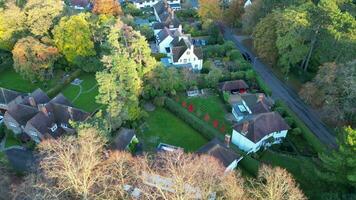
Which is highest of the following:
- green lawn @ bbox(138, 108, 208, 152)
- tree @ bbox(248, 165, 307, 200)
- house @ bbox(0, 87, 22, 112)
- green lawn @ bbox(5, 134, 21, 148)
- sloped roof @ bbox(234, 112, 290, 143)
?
tree @ bbox(248, 165, 307, 200)

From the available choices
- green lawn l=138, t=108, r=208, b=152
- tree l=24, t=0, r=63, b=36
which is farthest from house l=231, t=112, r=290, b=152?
tree l=24, t=0, r=63, b=36

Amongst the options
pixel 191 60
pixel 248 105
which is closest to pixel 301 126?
pixel 248 105

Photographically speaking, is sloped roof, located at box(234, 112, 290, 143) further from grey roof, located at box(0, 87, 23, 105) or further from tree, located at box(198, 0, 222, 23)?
grey roof, located at box(0, 87, 23, 105)

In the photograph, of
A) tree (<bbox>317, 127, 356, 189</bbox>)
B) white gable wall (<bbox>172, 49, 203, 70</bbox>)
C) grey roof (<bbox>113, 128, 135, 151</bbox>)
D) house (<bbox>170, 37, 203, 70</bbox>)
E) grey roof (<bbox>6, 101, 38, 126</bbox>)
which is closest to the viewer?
tree (<bbox>317, 127, 356, 189</bbox>)

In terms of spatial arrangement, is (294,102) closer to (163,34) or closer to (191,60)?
(191,60)

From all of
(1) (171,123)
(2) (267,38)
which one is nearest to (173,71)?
(1) (171,123)

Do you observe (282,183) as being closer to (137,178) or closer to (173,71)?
(137,178)

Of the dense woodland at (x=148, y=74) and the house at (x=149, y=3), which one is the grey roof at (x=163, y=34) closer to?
the dense woodland at (x=148, y=74)

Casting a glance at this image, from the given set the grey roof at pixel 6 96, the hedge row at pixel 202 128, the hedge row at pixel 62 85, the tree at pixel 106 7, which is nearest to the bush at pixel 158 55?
the hedge row at pixel 62 85

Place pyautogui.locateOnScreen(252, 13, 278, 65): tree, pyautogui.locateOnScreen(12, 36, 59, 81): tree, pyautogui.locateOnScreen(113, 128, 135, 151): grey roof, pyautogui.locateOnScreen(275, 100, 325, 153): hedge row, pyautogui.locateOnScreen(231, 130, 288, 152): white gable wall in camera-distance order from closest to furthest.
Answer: pyautogui.locateOnScreen(113, 128, 135, 151): grey roof < pyautogui.locateOnScreen(231, 130, 288, 152): white gable wall < pyautogui.locateOnScreen(275, 100, 325, 153): hedge row < pyautogui.locateOnScreen(12, 36, 59, 81): tree < pyautogui.locateOnScreen(252, 13, 278, 65): tree
